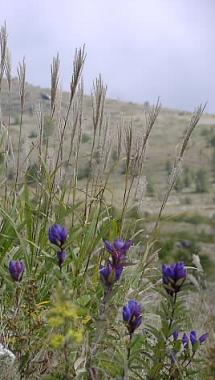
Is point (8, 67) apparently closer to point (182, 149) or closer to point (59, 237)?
point (182, 149)

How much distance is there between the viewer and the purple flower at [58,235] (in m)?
2.51

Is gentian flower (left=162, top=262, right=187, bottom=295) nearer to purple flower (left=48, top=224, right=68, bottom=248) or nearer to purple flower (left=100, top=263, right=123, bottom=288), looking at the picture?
purple flower (left=100, top=263, right=123, bottom=288)

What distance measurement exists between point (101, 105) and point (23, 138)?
109cm

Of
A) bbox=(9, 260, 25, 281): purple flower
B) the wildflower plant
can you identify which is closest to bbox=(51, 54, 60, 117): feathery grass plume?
the wildflower plant

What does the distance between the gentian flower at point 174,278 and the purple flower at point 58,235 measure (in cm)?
42

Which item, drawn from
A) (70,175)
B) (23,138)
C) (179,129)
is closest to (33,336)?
(70,175)

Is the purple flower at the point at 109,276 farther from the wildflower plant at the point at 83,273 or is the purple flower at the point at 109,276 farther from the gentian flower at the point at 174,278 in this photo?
the gentian flower at the point at 174,278

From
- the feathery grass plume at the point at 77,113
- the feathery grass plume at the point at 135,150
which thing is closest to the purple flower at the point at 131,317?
the feathery grass plume at the point at 135,150

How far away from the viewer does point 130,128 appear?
3893 mm

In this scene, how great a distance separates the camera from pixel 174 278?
8.29 ft

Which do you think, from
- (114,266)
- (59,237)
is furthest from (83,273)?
(114,266)

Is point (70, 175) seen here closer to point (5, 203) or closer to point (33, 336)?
point (5, 203)

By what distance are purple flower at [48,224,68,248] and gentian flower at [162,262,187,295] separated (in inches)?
16.4

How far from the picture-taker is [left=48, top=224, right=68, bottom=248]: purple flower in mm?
2514
